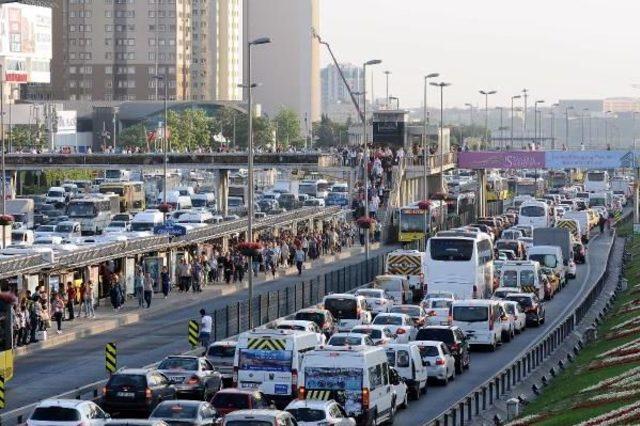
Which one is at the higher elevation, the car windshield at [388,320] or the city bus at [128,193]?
the city bus at [128,193]

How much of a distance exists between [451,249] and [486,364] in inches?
536

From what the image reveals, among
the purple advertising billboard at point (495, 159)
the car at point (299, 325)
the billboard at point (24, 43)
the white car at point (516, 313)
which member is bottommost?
the white car at point (516, 313)

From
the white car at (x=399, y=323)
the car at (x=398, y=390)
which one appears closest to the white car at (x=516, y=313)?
the white car at (x=399, y=323)

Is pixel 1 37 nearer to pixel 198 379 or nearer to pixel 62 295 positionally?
pixel 62 295

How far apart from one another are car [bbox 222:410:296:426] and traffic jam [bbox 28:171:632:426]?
0.07 feet

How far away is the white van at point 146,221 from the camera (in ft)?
290

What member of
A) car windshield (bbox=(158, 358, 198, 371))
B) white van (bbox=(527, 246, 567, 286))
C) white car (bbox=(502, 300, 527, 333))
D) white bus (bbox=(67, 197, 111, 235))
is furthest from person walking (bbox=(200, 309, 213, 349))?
white bus (bbox=(67, 197, 111, 235))

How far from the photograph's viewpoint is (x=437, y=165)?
121625mm

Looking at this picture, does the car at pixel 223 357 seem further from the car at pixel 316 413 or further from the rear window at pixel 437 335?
the car at pixel 316 413

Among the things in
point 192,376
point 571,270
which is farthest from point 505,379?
point 571,270

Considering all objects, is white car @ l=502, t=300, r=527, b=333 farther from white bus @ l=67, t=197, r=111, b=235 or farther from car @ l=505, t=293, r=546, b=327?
white bus @ l=67, t=197, r=111, b=235

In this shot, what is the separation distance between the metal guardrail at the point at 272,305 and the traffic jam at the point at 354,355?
1.52 m

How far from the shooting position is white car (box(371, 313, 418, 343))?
4950 centimetres

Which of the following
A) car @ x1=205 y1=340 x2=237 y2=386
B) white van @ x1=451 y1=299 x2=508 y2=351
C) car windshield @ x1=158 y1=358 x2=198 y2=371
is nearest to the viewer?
car windshield @ x1=158 y1=358 x2=198 y2=371
